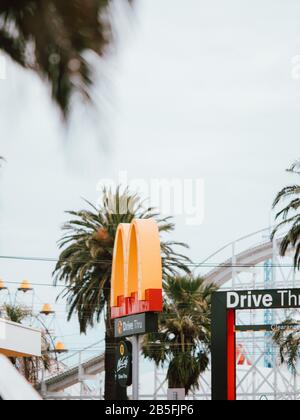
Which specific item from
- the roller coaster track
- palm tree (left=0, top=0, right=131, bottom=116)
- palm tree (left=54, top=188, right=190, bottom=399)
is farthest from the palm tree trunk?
palm tree (left=0, top=0, right=131, bottom=116)

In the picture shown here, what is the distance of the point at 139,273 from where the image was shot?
27.0 m

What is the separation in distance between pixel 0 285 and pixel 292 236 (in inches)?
633

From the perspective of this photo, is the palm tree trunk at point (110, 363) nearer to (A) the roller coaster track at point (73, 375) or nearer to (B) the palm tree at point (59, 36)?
(A) the roller coaster track at point (73, 375)

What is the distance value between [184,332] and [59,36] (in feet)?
160

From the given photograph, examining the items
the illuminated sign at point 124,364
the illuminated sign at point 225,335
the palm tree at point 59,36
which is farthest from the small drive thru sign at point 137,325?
the palm tree at point 59,36

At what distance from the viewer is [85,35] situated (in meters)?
5.23

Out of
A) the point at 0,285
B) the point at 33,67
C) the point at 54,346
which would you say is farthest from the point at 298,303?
the point at 54,346

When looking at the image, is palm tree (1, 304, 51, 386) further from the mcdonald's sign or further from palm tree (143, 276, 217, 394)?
the mcdonald's sign

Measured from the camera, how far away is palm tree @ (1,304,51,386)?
2399 inches

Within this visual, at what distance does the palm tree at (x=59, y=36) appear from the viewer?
5.10 metres

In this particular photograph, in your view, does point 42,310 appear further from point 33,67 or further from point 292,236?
point 33,67

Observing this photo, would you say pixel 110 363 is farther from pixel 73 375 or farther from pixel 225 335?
pixel 73 375

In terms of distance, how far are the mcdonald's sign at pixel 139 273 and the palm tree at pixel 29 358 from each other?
104ft

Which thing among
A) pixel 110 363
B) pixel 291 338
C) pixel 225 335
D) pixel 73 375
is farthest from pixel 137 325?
pixel 73 375
